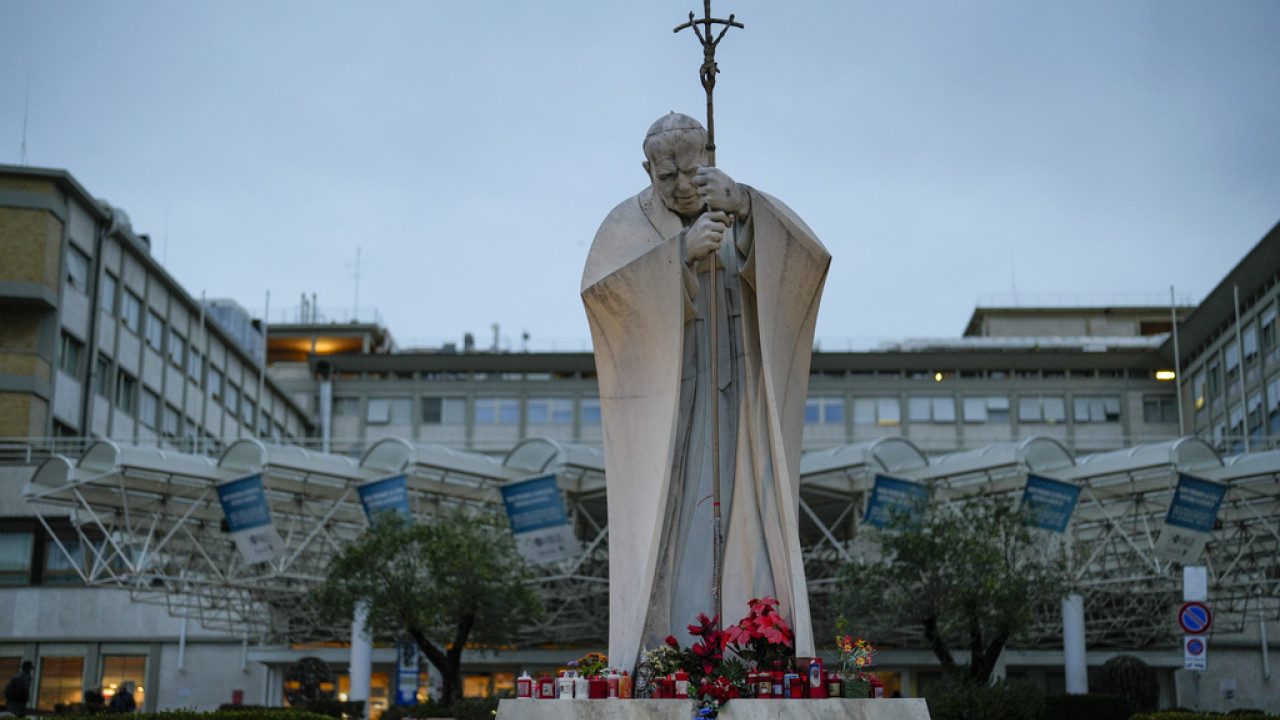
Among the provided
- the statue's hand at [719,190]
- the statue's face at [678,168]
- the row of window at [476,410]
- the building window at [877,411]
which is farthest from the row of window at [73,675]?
the statue's hand at [719,190]

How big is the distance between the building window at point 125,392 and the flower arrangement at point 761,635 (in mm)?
48281

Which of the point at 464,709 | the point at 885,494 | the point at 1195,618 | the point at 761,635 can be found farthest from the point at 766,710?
the point at 885,494

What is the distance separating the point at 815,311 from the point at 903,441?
28.4 metres

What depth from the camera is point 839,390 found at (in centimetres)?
7238

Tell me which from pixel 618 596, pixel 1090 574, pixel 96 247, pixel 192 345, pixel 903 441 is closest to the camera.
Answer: pixel 618 596

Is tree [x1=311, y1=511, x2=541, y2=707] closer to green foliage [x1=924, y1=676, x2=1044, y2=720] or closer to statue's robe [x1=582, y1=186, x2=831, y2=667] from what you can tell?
green foliage [x1=924, y1=676, x2=1044, y2=720]

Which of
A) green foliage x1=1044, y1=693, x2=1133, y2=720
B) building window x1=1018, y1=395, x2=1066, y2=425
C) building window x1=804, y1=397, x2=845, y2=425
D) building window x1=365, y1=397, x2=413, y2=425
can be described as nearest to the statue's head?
green foliage x1=1044, y1=693, x2=1133, y2=720

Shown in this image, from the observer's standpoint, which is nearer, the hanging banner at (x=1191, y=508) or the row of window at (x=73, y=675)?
the hanging banner at (x=1191, y=508)

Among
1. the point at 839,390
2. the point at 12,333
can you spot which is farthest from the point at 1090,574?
the point at 12,333

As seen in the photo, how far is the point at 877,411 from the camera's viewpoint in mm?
72250

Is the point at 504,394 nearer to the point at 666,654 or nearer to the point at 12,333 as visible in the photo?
the point at 12,333

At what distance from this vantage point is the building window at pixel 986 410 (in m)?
72.2

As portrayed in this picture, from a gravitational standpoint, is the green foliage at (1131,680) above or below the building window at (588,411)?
below

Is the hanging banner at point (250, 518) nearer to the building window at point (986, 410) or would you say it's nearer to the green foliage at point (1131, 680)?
the green foliage at point (1131, 680)
